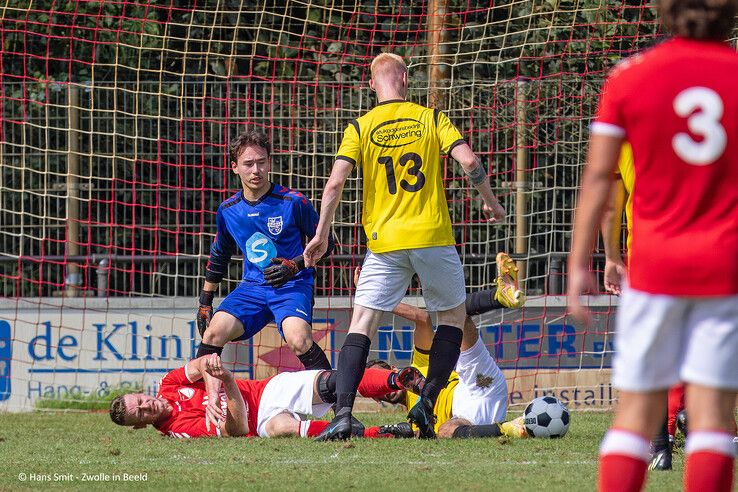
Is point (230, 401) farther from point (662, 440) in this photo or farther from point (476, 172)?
point (662, 440)

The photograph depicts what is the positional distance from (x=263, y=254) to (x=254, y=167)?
56cm

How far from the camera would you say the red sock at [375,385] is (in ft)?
23.5

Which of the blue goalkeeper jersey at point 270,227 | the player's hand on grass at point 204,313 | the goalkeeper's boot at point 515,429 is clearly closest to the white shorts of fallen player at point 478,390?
the goalkeeper's boot at point 515,429

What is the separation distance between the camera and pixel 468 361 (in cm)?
719

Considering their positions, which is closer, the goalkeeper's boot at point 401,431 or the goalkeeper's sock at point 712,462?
the goalkeeper's sock at point 712,462

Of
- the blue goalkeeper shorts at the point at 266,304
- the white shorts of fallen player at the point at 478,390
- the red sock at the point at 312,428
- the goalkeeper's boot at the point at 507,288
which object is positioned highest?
the goalkeeper's boot at the point at 507,288

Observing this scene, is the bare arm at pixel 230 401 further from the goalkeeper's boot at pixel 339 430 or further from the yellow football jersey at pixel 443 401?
the yellow football jersey at pixel 443 401

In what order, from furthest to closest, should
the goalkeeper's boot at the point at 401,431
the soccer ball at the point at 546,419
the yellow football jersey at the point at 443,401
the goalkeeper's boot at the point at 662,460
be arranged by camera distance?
the yellow football jersey at the point at 443,401 → the soccer ball at the point at 546,419 → the goalkeeper's boot at the point at 401,431 → the goalkeeper's boot at the point at 662,460

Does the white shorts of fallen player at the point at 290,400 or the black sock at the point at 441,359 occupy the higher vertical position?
the black sock at the point at 441,359

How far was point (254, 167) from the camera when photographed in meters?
7.89

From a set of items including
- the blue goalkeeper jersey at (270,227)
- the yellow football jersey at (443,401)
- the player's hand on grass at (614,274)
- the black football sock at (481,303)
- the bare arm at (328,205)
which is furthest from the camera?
the blue goalkeeper jersey at (270,227)

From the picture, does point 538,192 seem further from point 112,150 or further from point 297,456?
point 297,456

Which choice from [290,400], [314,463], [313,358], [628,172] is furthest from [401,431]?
[628,172]

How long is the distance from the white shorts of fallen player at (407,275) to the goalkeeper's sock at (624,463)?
335cm
